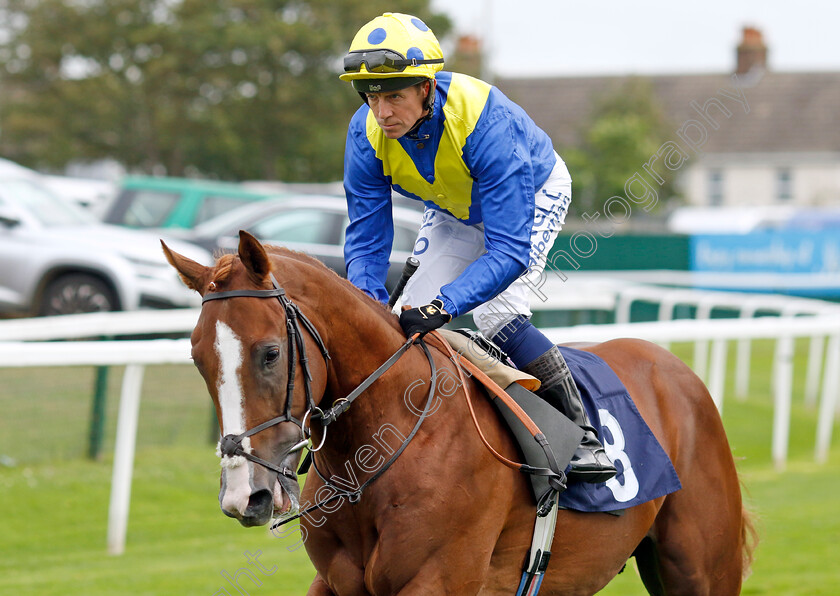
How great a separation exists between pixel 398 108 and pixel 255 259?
0.71m

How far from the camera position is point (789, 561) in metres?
6.02

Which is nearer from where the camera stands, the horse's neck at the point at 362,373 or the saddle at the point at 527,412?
the horse's neck at the point at 362,373

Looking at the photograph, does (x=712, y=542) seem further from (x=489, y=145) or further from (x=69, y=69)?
(x=69, y=69)

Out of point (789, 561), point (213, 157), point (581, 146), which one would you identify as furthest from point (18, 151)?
point (789, 561)

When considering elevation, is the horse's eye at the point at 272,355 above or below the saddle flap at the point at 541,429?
above

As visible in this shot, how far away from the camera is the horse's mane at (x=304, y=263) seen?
8.78 feet

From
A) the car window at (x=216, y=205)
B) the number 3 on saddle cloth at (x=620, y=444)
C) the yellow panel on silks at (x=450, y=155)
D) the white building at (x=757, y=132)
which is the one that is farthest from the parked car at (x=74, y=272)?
the white building at (x=757, y=132)

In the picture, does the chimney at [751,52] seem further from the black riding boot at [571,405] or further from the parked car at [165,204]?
the black riding boot at [571,405]

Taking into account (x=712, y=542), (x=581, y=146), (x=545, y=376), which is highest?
(x=545, y=376)

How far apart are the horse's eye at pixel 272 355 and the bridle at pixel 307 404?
5cm

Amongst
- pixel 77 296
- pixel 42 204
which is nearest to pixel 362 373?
pixel 77 296

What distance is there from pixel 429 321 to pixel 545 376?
607 millimetres

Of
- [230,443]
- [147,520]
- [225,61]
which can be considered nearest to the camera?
[230,443]

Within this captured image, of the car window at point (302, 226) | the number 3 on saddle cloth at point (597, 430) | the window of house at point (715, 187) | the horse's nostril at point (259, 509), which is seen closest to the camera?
the horse's nostril at point (259, 509)
